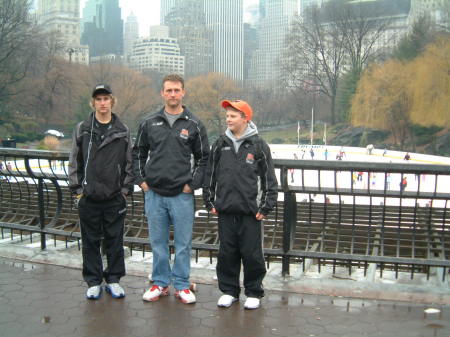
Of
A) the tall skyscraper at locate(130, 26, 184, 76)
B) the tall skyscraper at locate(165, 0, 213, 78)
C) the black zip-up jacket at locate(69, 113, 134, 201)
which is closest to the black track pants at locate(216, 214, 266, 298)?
the black zip-up jacket at locate(69, 113, 134, 201)

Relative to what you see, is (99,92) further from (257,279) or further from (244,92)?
(244,92)

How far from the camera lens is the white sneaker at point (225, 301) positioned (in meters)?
4.27

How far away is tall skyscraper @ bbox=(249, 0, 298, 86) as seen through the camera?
164 meters

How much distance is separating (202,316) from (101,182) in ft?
4.32

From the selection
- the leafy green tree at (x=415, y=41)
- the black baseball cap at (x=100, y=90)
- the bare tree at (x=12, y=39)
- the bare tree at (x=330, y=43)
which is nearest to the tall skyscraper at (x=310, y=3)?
the bare tree at (x=330, y=43)

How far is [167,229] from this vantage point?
4484mm

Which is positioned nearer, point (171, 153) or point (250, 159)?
point (250, 159)

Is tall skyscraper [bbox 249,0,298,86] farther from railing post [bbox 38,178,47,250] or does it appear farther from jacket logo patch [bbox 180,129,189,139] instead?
jacket logo patch [bbox 180,129,189,139]

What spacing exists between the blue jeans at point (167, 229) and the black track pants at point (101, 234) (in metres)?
0.28

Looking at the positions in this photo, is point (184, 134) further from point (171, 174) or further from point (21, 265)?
point (21, 265)

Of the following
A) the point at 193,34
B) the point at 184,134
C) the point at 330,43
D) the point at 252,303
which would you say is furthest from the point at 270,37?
the point at 252,303

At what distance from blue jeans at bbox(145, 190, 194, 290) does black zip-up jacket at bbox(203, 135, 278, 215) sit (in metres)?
0.29

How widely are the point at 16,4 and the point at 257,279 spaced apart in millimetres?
56313

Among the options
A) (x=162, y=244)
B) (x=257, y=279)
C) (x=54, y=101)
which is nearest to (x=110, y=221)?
(x=162, y=244)
